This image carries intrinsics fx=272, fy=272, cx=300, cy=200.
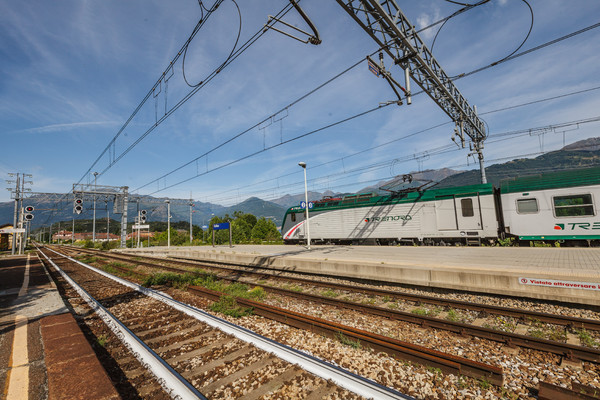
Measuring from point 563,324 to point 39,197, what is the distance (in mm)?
56462

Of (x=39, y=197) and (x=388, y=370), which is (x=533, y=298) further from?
(x=39, y=197)

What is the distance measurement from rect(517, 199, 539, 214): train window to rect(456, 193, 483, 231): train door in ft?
6.78

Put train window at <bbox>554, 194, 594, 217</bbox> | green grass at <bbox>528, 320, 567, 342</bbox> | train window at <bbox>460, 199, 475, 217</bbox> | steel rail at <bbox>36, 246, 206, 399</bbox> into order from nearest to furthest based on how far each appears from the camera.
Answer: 1. steel rail at <bbox>36, 246, 206, 399</bbox>
2. green grass at <bbox>528, 320, 567, 342</bbox>
3. train window at <bbox>554, 194, 594, 217</bbox>
4. train window at <bbox>460, 199, 475, 217</bbox>

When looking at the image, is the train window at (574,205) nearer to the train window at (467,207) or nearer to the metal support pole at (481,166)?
the train window at (467,207)

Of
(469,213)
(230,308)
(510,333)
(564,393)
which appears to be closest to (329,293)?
(230,308)

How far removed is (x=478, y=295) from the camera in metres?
8.62

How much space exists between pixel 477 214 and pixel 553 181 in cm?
417

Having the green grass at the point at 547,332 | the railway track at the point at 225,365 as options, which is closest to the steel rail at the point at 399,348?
the railway track at the point at 225,365

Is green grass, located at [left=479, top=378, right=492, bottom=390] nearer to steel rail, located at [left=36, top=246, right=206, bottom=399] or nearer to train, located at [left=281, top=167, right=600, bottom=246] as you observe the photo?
steel rail, located at [left=36, top=246, right=206, bottom=399]

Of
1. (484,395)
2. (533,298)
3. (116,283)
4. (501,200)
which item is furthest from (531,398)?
(501,200)

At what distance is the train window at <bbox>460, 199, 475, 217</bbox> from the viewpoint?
1802 cm

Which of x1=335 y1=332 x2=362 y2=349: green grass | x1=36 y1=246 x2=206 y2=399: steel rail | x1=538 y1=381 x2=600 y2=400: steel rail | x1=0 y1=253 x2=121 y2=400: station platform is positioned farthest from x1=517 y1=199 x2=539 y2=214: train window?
x1=0 y1=253 x2=121 y2=400: station platform

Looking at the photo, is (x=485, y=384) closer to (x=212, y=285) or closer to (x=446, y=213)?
(x=212, y=285)

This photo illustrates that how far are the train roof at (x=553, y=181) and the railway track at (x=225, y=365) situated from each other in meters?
18.1
